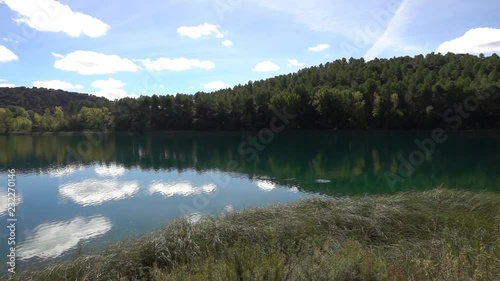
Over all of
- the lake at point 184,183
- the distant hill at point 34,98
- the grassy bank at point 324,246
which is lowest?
the lake at point 184,183

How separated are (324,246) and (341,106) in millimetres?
60656

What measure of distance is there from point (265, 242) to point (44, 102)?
149m

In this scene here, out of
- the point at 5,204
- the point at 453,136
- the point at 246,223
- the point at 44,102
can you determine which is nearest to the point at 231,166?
the point at 5,204

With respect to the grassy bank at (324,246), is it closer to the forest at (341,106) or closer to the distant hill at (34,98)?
the forest at (341,106)

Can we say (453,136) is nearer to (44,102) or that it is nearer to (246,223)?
(246,223)

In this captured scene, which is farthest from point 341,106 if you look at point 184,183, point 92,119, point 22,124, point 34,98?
point 34,98

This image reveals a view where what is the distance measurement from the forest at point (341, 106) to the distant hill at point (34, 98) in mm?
34869

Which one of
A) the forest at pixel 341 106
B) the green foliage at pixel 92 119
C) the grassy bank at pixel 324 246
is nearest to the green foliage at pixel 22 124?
the forest at pixel 341 106

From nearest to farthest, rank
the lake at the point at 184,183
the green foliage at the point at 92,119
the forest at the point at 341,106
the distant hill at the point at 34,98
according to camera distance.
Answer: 1. the lake at the point at 184,183
2. the forest at the point at 341,106
3. the green foliage at the point at 92,119
4. the distant hill at the point at 34,98

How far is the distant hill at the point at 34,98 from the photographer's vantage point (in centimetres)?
12962

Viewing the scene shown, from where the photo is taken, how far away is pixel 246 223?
10.4 m

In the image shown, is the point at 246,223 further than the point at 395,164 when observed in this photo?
No

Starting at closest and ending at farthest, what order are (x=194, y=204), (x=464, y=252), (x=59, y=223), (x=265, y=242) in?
(x=464, y=252)
(x=265, y=242)
(x=59, y=223)
(x=194, y=204)

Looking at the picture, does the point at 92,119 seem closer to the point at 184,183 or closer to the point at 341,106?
the point at 341,106
